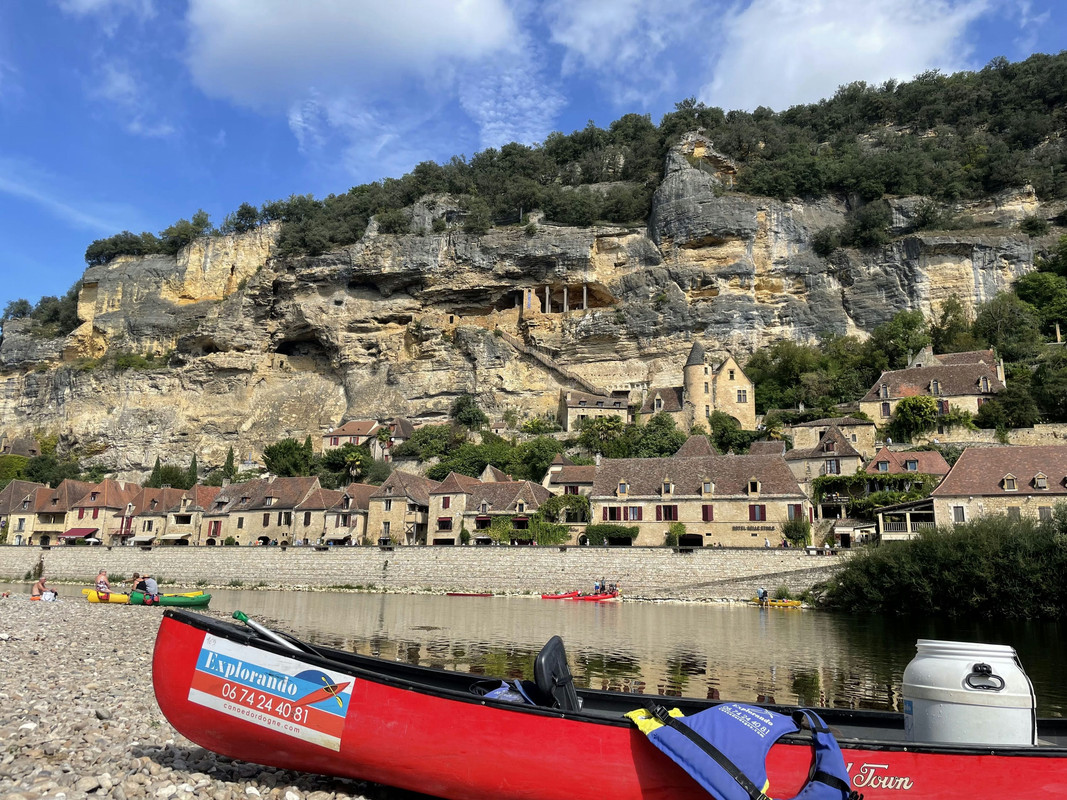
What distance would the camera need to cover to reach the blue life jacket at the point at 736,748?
6086 millimetres

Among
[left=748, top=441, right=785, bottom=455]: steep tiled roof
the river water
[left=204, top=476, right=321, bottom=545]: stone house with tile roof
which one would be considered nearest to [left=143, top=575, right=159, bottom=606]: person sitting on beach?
the river water

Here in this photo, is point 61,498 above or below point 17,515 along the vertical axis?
above

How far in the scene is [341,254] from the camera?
A: 72125mm

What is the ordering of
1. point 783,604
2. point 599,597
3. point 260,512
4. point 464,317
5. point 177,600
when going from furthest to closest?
1. point 464,317
2. point 260,512
3. point 599,597
4. point 783,604
5. point 177,600

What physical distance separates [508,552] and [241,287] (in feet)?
168

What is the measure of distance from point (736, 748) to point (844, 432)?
44301 millimetres

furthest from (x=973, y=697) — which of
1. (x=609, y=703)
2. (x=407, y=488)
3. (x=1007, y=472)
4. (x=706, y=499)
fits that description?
(x=407, y=488)

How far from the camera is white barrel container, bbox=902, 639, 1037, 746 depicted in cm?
650

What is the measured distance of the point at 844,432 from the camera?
4694cm

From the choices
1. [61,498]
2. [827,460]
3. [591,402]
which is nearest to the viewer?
[827,460]

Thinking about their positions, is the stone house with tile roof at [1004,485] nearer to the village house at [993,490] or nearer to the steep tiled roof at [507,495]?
the village house at [993,490]

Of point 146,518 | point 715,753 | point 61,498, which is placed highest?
point 61,498

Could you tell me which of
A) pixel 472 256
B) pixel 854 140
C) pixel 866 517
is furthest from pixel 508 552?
pixel 854 140

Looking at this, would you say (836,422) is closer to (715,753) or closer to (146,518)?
(715,753)
